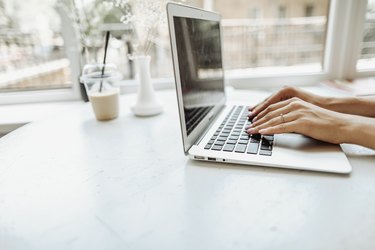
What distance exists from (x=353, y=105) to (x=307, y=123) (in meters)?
0.27

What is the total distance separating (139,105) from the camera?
983 millimetres

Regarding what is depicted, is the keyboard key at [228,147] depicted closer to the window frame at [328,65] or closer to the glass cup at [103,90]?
the glass cup at [103,90]

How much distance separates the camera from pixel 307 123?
0.62 metres

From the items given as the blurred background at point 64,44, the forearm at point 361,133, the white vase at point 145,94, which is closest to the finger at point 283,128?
the forearm at point 361,133

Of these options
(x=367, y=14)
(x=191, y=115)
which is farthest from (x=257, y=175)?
(x=367, y=14)

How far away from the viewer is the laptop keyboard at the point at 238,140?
0.61 m

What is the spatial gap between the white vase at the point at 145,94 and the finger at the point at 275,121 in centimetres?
41

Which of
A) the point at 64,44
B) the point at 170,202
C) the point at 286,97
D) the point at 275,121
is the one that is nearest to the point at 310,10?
the point at 286,97

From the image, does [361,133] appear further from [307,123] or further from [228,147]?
[228,147]

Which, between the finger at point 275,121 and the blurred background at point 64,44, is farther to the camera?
the blurred background at point 64,44

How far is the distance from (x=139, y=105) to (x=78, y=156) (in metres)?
0.36

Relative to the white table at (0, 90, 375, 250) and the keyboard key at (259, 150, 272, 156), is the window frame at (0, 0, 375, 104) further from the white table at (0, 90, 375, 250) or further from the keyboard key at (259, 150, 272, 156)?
the keyboard key at (259, 150, 272, 156)

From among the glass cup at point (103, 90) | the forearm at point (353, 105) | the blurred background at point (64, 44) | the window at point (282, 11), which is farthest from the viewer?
the window at point (282, 11)

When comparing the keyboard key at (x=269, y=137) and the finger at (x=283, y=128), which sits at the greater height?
the finger at (x=283, y=128)
